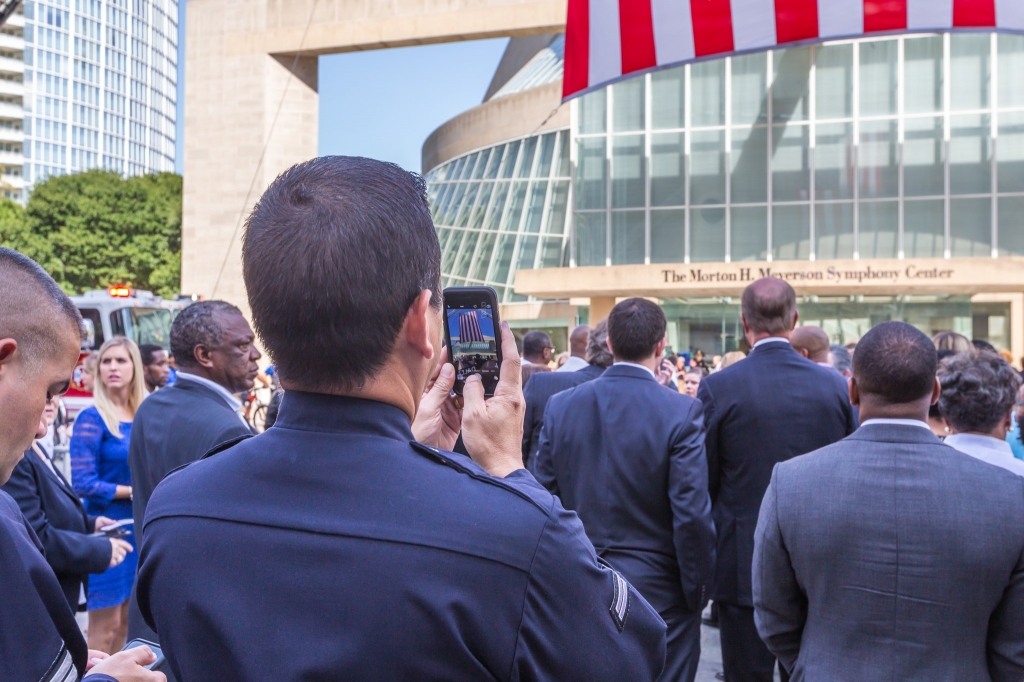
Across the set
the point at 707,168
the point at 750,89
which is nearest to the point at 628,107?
the point at 707,168

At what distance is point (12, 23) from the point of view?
9456cm

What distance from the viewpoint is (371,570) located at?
120 centimetres

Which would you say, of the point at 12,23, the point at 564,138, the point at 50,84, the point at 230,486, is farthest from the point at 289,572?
the point at 50,84

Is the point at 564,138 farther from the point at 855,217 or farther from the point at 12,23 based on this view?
the point at 12,23

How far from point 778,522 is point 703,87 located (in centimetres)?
2505

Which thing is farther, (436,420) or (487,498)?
(436,420)

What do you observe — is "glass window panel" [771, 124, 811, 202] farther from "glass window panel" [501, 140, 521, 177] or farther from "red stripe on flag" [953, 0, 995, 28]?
"red stripe on flag" [953, 0, 995, 28]

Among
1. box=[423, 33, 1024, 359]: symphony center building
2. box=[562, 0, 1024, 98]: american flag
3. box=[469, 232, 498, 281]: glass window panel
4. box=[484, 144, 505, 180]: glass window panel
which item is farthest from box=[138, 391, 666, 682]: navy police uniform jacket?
box=[484, 144, 505, 180]: glass window panel

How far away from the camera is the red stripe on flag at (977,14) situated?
6828mm

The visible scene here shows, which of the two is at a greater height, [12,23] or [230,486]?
[12,23]

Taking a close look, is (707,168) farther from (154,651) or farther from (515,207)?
(154,651)

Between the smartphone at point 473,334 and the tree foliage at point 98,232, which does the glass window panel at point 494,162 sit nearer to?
the tree foliage at point 98,232

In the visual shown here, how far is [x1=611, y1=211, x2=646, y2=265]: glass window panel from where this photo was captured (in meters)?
26.9

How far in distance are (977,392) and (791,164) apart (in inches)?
955
